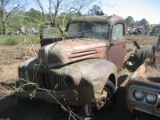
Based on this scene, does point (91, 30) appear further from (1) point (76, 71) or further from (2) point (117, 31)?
(1) point (76, 71)

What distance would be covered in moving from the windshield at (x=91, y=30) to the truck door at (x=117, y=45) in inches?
8.1

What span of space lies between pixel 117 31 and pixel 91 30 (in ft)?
2.34

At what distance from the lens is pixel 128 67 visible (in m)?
7.76

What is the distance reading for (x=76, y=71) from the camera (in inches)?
178

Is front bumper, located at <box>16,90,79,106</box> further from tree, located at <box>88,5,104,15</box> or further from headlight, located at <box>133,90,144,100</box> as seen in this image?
tree, located at <box>88,5,104,15</box>

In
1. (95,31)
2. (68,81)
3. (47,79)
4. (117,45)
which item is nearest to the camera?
(68,81)

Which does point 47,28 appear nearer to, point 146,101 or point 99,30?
point 99,30

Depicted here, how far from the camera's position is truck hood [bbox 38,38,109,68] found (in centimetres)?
482

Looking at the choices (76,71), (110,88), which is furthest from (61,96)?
(110,88)

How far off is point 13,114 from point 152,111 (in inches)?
116

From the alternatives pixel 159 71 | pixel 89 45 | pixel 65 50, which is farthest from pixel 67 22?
pixel 159 71

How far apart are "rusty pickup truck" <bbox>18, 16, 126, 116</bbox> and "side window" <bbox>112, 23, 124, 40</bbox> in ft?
0.41

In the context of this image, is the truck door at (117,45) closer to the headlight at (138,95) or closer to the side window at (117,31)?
the side window at (117,31)

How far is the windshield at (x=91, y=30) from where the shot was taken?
6258 mm
